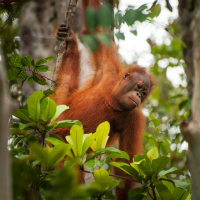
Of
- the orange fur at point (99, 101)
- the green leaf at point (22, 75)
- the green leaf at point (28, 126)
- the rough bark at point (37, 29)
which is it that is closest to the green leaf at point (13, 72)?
the green leaf at point (22, 75)

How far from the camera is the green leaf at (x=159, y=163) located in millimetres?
1996

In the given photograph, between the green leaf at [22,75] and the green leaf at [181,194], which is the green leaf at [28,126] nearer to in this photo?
the green leaf at [22,75]

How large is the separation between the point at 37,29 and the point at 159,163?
16.4ft

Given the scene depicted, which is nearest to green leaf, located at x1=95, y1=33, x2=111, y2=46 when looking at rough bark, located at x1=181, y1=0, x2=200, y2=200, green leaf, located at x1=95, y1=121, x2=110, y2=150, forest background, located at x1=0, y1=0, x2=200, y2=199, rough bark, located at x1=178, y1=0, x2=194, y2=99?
forest background, located at x1=0, y1=0, x2=200, y2=199

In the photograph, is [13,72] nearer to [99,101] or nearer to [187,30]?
[99,101]

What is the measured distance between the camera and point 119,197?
334 centimetres

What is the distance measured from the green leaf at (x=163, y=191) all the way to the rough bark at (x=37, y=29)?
377cm

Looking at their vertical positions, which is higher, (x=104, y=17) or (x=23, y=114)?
(x=104, y=17)

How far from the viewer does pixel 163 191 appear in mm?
1982

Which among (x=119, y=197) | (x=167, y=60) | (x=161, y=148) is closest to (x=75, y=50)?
(x=161, y=148)

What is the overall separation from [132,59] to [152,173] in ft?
17.2

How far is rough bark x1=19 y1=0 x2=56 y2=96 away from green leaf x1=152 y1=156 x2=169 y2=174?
3.67 m

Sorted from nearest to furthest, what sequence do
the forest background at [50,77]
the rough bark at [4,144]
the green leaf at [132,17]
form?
1. the rough bark at [4,144]
2. the forest background at [50,77]
3. the green leaf at [132,17]

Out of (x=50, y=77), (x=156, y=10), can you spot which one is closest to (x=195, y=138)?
(x=156, y=10)
